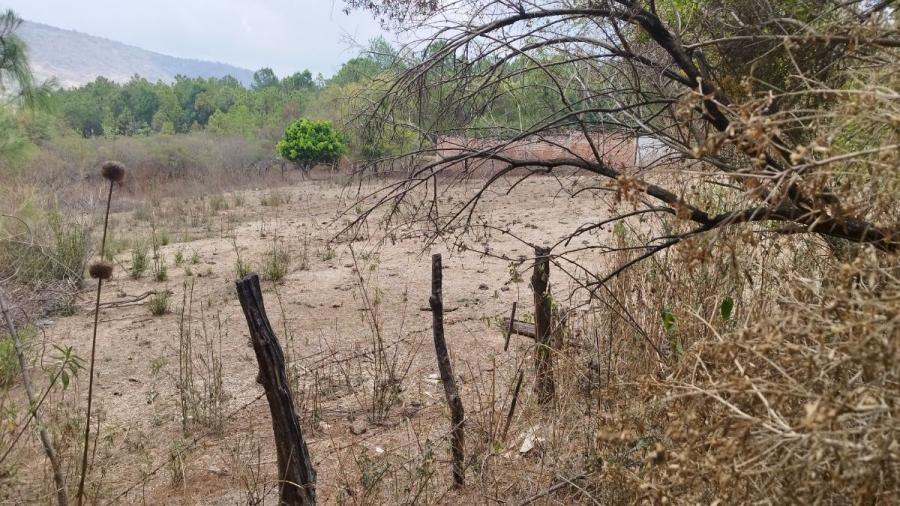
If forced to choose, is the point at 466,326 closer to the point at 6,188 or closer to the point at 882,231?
the point at 882,231

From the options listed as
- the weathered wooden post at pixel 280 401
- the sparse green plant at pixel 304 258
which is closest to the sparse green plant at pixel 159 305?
the sparse green plant at pixel 304 258

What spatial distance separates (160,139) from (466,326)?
21.6 metres

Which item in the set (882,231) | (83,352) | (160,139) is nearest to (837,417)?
(882,231)

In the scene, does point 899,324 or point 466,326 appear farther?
point 466,326

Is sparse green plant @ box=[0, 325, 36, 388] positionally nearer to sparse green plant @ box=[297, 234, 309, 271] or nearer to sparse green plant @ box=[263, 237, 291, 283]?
sparse green plant @ box=[263, 237, 291, 283]

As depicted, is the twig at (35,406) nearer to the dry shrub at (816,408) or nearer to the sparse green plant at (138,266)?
the dry shrub at (816,408)

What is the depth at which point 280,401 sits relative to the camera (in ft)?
8.97

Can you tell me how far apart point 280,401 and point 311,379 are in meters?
2.12

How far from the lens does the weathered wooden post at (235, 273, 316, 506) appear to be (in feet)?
8.63

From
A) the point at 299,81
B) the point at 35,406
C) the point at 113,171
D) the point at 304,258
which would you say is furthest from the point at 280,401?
the point at 299,81

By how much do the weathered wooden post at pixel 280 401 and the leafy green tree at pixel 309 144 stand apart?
17.7 meters

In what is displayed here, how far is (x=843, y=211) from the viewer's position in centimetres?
147

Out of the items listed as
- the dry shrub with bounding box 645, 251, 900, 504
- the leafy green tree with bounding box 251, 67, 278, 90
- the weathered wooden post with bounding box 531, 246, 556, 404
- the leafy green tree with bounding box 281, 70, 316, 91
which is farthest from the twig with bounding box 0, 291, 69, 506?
the leafy green tree with bounding box 251, 67, 278, 90

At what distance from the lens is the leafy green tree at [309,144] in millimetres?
20172
